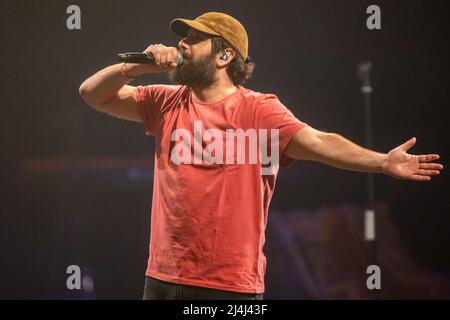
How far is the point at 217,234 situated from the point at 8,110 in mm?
1381

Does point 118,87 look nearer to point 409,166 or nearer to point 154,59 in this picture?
point 154,59

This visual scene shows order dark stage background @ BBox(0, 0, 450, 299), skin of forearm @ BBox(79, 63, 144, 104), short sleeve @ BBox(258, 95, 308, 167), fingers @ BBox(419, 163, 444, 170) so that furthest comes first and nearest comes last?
1. dark stage background @ BBox(0, 0, 450, 299)
2. skin of forearm @ BBox(79, 63, 144, 104)
3. short sleeve @ BBox(258, 95, 308, 167)
4. fingers @ BBox(419, 163, 444, 170)

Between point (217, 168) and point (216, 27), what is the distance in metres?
0.41

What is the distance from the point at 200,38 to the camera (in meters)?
1.55

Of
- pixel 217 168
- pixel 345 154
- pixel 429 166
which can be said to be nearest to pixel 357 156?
pixel 345 154

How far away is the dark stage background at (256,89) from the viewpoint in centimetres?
233

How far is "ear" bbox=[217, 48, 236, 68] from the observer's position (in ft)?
5.11

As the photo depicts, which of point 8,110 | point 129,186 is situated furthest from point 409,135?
point 8,110

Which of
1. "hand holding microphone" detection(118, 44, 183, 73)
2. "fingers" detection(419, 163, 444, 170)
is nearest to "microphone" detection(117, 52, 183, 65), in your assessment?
"hand holding microphone" detection(118, 44, 183, 73)

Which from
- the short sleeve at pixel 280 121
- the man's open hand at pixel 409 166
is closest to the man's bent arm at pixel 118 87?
the short sleeve at pixel 280 121

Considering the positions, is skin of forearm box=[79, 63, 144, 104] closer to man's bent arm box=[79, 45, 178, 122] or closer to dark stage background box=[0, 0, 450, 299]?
man's bent arm box=[79, 45, 178, 122]

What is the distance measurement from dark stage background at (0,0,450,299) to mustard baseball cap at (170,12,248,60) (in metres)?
0.75

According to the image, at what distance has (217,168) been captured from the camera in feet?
4.49
